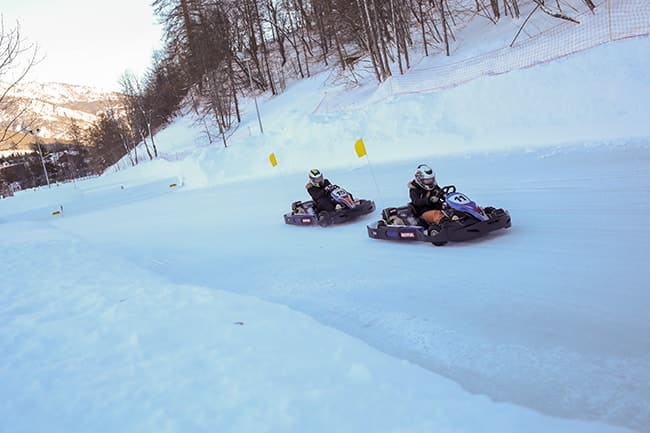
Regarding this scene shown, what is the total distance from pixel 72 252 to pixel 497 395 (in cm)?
796

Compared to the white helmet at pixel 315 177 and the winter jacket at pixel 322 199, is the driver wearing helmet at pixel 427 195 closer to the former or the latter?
the winter jacket at pixel 322 199

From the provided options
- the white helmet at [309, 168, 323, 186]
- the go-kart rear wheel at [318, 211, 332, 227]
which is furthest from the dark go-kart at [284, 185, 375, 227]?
the white helmet at [309, 168, 323, 186]

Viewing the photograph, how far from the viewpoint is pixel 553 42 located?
12258 mm

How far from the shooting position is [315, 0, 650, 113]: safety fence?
10805 mm

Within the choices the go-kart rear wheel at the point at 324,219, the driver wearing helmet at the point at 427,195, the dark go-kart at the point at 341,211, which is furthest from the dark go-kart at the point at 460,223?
the go-kart rear wheel at the point at 324,219

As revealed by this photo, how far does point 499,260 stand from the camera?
191 inches

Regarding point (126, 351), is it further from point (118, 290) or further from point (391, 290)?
point (391, 290)

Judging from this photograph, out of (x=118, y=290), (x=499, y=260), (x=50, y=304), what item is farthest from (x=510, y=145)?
(x=50, y=304)

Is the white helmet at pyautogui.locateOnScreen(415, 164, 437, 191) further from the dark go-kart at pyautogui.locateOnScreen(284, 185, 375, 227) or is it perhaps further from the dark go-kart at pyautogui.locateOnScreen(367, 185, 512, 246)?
the dark go-kart at pyautogui.locateOnScreen(284, 185, 375, 227)

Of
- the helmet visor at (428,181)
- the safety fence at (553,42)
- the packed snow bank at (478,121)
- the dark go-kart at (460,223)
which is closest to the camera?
the dark go-kart at (460,223)

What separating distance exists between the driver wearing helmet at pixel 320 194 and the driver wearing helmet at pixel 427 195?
220 centimetres

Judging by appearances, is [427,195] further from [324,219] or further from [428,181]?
[324,219]

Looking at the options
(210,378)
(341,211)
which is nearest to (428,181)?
(341,211)

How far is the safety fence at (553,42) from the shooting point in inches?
425
